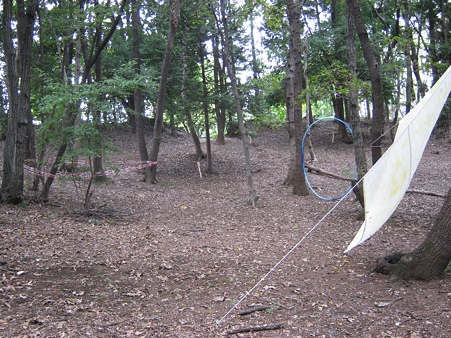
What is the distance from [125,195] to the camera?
1144 centimetres

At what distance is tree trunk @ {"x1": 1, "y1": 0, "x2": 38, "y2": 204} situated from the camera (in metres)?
7.30

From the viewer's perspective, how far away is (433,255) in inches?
165

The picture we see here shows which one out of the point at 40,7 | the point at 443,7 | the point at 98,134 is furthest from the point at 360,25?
the point at 443,7

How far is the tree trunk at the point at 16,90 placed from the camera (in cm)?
730

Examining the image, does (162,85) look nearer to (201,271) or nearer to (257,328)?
(201,271)

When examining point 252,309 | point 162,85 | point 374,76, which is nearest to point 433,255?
point 252,309

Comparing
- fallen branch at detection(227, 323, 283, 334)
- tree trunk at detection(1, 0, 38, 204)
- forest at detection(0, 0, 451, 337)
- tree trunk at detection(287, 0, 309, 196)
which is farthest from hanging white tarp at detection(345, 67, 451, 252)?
tree trunk at detection(1, 0, 38, 204)

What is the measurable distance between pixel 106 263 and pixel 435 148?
65.0ft

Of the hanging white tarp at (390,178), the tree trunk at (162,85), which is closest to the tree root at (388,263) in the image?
the hanging white tarp at (390,178)

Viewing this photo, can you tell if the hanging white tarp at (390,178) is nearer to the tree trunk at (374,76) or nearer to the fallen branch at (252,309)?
the fallen branch at (252,309)

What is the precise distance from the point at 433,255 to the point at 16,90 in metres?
8.34

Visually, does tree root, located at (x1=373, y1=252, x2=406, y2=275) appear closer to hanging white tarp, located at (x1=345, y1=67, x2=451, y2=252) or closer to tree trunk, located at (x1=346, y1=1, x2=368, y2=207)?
hanging white tarp, located at (x1=345, y1=67, x2=451, y2=252)

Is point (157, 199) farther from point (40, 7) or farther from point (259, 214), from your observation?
point (40, 7)

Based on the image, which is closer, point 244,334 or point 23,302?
point 244,334
